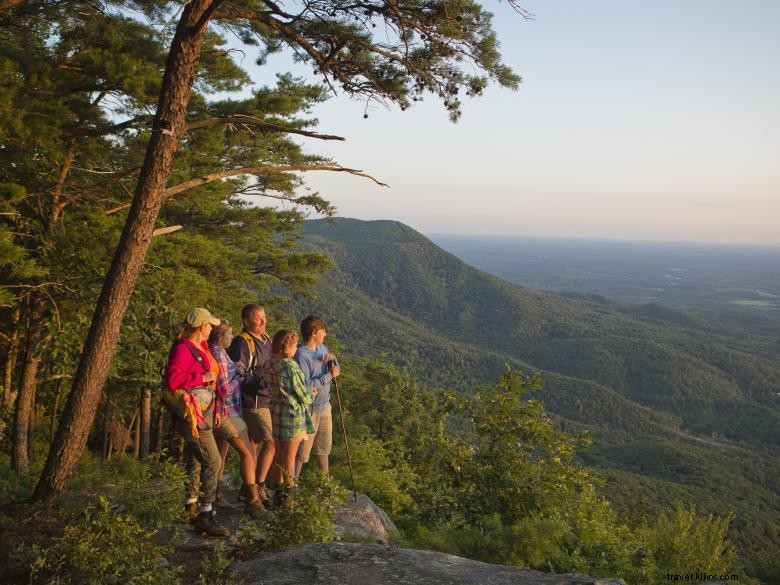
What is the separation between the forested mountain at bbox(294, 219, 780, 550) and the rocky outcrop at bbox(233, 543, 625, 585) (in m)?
10.5

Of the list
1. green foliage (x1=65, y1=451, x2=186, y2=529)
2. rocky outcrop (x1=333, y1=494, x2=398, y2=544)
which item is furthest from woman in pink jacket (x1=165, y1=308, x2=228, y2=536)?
rocky outcrop (x1=333, y1=494, x2=398, y2=544)

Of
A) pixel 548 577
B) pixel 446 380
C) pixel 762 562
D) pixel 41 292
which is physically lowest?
pixel 446 380

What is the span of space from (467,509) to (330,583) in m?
2.96

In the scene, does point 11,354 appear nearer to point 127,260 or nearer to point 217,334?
point 127,260

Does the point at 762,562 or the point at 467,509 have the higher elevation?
the point at 467,509

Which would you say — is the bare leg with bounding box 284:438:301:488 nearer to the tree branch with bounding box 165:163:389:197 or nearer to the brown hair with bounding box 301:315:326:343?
the brown hair with bounding box 301:315:326:343

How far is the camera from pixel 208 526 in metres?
3.61

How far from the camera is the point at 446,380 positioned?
98188mm

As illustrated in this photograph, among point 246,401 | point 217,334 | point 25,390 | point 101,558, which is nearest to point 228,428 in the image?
point 246,401

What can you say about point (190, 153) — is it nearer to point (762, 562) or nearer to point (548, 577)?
point (548, 577)

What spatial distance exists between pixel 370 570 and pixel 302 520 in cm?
62

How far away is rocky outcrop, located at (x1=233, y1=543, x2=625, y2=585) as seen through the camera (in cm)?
290

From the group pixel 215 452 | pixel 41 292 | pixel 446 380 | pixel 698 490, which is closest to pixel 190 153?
pixel 41 292

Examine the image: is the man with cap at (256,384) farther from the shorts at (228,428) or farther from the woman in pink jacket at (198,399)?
the woman in pink jacket at (198,399)
